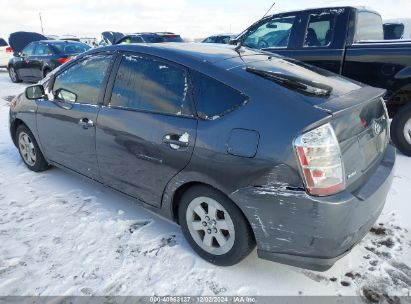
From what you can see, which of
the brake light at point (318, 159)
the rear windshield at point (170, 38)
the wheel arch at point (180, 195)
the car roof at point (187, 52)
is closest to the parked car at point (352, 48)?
the car roof at point (187, 52)

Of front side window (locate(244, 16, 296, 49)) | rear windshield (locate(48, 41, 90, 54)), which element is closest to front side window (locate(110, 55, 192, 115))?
front side window (locate(244, 16, 296, 49))

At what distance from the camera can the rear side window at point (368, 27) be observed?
522cm

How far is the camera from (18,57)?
1312 centimetres

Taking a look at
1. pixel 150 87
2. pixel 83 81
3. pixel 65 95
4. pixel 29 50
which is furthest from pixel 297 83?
pixel 29 50

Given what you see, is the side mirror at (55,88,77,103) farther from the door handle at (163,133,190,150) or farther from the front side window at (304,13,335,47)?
the front side window at (304,13,335,47)

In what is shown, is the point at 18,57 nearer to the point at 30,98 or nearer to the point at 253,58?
the point at 30,98

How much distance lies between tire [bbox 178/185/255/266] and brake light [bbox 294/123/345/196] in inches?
22.8

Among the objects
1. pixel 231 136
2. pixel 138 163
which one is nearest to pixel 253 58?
pixel 231 136

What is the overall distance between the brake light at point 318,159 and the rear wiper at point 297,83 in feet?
1.17

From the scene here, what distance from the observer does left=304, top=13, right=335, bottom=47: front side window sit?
525 cm

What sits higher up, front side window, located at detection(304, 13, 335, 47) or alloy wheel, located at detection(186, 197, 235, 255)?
front side window, located at detection(304, 13, 335, 47)

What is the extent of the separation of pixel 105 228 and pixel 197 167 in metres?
1.26

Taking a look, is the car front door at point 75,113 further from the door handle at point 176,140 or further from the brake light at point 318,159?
the brake light at point 318,159

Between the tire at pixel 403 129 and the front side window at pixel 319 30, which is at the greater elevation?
the front side window at pixel 319 30
